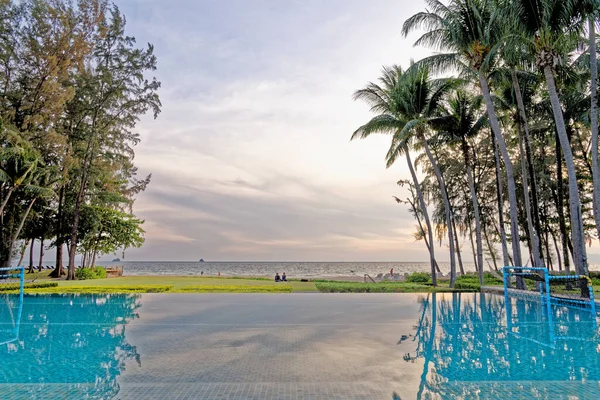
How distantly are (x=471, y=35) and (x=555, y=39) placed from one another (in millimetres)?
2919

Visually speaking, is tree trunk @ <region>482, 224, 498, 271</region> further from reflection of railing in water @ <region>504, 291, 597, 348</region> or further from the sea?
the sea

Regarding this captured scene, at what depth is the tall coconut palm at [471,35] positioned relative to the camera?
48.0ft

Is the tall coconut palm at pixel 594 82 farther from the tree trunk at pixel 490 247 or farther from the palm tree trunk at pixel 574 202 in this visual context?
the tree trunk at pixel 490 247

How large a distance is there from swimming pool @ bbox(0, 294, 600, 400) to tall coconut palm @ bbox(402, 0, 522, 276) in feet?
19.7

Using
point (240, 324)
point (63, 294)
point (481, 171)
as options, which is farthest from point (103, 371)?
Answer: point (481, 171)

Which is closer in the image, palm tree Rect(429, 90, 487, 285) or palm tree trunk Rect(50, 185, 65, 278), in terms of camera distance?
palm tree Rect(429, 90, 487, 285)

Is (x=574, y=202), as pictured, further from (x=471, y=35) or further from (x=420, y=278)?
(x=420, y=278)

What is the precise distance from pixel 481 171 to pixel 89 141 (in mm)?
24344

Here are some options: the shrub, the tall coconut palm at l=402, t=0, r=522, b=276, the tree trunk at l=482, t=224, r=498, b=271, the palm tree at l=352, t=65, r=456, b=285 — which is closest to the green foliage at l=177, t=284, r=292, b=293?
the palm tree at l=352, t=65, r=456, b=285

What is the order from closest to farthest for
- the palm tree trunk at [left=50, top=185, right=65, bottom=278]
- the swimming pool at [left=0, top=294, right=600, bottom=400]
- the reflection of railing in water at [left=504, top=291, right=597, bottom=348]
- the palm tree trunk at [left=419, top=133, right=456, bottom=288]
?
the swimming pool at [left=0, top=294, right=600, bottom=400] < the reflection of railing in water at [left=504, top=291, right=597, bottom=348] < the palm tree trunk at [left=419, top=133, right=456, bottom=288] < the palm tree trunk at [left=50, top=185, right=65, bottom=278]

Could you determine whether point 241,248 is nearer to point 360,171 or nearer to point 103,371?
point 360,171

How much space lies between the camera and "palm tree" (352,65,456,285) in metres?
18.5

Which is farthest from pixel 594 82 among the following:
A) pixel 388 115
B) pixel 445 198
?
pixel 388 115

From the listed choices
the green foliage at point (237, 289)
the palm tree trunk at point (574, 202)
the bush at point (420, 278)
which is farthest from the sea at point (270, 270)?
the palm tree trunk at point (574, 202)
